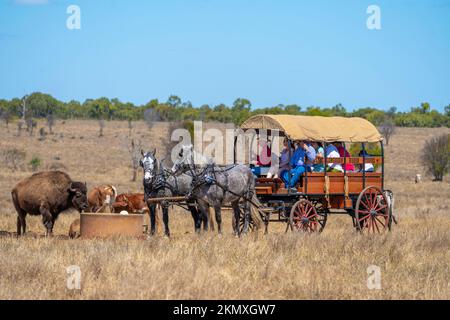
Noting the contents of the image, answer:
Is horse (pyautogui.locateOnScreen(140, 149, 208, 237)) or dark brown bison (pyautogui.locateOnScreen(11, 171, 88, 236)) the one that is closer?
horse (pyautogui.locateOnScreen(140, 149, 208, 237))

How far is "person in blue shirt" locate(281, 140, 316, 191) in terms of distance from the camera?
1733 centimetres

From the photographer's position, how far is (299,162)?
1741 cm

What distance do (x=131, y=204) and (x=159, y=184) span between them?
2.17m

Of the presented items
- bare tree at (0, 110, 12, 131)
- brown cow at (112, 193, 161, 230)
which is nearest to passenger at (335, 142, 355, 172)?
brown cow at (112, 193, 161, 230)

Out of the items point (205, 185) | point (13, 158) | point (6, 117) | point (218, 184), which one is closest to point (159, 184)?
point (205, 185)

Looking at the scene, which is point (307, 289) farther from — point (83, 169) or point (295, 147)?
point (83, 169)

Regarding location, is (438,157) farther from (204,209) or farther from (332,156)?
(204,209)

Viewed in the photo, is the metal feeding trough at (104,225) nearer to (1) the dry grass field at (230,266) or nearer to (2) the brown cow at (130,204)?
(1) the dry grass field at (230,266)

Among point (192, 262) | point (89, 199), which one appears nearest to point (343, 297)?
point (192, 262)

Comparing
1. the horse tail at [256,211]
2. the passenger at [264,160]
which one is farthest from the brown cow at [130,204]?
the horse tail at [256,211]

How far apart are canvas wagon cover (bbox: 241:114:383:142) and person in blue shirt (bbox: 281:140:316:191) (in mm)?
337

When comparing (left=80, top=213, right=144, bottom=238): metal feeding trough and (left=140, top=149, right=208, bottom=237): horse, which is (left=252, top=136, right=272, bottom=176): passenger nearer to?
(left=140, top=149, right=208, bottom=237): horse

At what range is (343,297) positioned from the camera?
32.2ft
